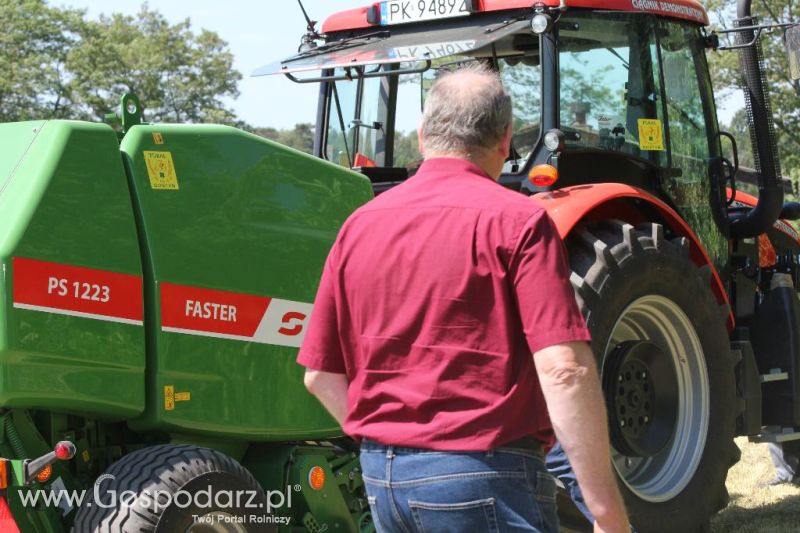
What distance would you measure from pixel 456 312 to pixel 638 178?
10.7 feet

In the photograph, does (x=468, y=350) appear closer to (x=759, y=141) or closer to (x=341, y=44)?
(x=341, y=44)

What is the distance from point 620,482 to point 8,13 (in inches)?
1195

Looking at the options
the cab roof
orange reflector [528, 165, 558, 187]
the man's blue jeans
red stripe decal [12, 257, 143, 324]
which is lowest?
the man's blue jeans

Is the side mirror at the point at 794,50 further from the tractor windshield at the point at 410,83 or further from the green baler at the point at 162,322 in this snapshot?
the green baler at the point at 162,322

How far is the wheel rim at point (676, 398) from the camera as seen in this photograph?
495 cm

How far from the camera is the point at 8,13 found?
103 ft

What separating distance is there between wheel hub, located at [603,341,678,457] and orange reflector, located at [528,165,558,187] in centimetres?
76

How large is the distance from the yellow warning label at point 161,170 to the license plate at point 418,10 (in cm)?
178

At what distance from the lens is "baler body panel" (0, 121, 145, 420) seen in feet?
10.3

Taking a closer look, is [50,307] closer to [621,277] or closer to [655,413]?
[621,277]

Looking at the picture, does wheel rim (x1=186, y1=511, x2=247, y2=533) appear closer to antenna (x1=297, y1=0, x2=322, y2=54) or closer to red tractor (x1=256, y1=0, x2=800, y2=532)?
red tractor (x1=256, y1=0, x2=800, y2=532)

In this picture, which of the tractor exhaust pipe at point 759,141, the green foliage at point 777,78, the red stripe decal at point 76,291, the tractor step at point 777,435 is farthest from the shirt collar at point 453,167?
the green foliage at point 777,78

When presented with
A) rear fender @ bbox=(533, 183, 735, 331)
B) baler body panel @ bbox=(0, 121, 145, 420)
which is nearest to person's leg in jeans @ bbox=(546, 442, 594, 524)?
rear fender @ bbox=(533, 183, 735, 331)

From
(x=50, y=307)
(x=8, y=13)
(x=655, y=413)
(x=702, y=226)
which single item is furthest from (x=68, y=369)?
(x=8, y=13)
